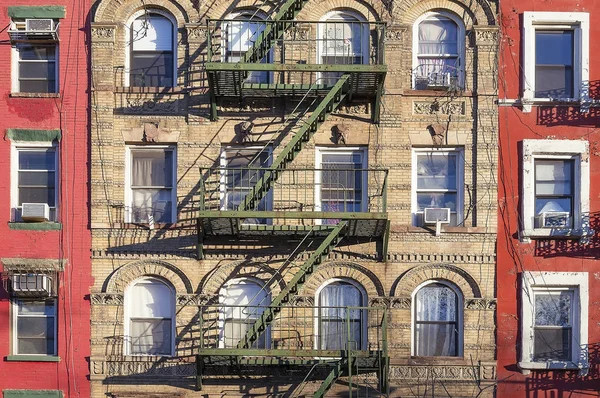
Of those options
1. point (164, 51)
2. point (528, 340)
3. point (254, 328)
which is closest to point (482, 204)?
point (528, 340)

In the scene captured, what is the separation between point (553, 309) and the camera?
743 inches

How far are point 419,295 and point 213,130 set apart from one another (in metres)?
4.77

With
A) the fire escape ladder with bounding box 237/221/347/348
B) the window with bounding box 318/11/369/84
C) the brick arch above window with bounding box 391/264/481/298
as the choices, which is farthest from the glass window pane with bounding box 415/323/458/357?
the window with bounding box 318/11/369/84

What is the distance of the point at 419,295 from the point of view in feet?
61.9

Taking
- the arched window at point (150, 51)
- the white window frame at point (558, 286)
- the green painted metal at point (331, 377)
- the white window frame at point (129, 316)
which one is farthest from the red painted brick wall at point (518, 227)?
the arched window at point (150, 51)

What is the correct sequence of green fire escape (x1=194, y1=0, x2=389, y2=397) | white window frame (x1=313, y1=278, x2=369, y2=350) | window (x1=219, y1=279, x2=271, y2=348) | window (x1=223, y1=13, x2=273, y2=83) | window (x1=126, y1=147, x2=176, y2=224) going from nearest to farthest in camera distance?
green fire escape (x1=194, y1=0, x2=389, y2=397) < white window frame (x1=313, y1=278, x2=369, y2=350) < window (x1=219, y1=279, x2=271, y2=348) < window (x1=126, y1=147, x2=176, y2=224) < window (x1=223, y1=13, x2=273, y2=83)

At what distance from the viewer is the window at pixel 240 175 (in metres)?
18.9

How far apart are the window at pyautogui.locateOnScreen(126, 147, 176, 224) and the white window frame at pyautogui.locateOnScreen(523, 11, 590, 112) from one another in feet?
21.6

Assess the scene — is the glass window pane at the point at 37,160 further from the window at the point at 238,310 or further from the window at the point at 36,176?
the window at the point at 238,310

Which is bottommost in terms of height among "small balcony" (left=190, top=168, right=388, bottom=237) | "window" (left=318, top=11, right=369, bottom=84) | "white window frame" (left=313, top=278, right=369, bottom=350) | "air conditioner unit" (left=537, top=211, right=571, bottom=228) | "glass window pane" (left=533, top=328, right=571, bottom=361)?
"glass window pane" (left=533, top=328, right=571, bottom=361)

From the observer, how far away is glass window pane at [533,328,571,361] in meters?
18.8

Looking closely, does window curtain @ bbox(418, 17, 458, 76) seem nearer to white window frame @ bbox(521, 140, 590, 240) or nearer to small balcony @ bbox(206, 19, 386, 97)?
small balcony @ bbox(206, 19, 386, 97)

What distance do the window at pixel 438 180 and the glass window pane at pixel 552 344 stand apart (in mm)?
2581

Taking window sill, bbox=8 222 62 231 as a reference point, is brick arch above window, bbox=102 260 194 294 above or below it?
below
